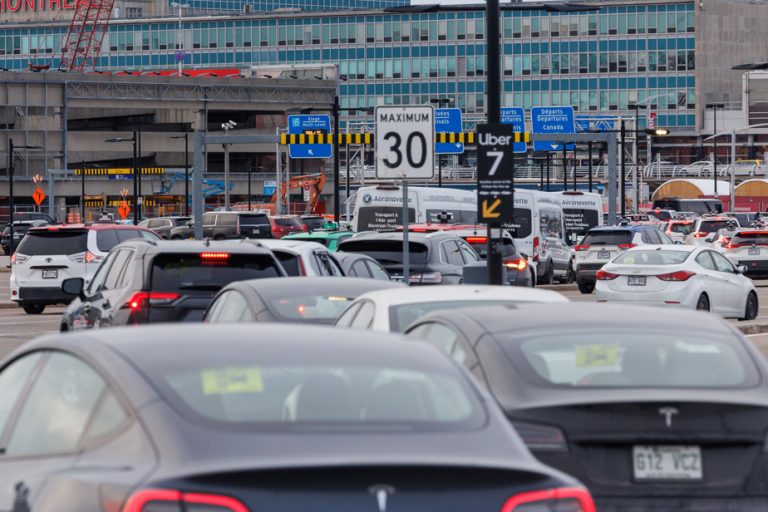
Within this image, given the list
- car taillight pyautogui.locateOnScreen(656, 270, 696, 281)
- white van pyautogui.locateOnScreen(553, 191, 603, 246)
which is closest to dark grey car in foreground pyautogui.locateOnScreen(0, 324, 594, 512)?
car taillight pyautogui.locateOnScreen(656, 270, 696, 281)

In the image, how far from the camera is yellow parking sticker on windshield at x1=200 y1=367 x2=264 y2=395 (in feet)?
18.1

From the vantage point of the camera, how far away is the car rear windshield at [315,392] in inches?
212

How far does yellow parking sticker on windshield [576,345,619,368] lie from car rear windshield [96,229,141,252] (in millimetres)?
23412

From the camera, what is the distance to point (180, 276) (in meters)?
16.1

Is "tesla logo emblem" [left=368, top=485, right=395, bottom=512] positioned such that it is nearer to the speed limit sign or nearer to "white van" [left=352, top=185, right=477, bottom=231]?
the speed limit sign

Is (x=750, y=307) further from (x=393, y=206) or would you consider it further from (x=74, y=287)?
(x=393, y=206)

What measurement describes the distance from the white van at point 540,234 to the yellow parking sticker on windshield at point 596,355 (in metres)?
35.1

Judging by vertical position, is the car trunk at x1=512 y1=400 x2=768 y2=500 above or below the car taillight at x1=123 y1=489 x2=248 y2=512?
below

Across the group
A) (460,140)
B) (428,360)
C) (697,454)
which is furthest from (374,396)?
(460,140)

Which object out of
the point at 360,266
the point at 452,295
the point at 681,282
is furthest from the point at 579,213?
the point at 452,295

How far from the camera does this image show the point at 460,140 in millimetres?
64625

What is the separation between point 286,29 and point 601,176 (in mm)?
33074

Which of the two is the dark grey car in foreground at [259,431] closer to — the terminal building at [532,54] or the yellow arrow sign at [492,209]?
the yellow arrow sign at [492,209]

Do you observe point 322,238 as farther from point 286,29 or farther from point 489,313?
point 286,29
